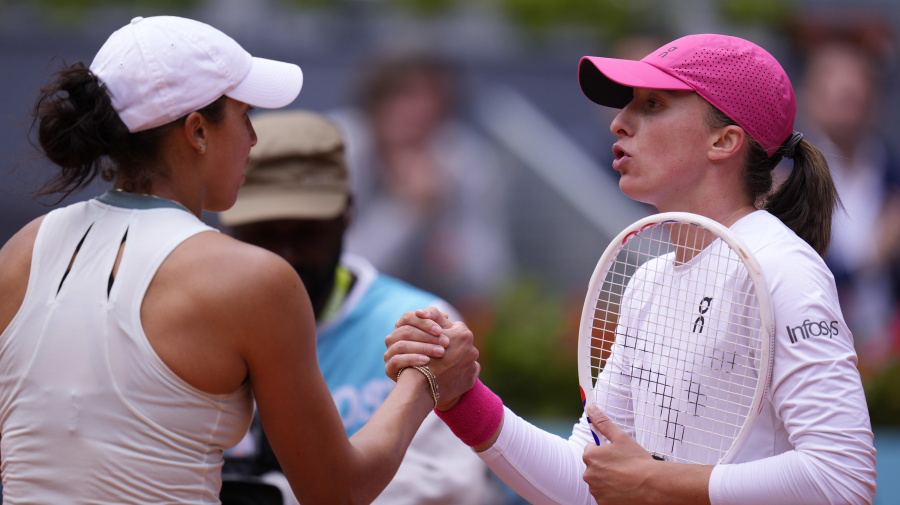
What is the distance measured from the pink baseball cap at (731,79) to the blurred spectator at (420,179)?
4690mm

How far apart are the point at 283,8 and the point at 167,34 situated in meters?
6.09

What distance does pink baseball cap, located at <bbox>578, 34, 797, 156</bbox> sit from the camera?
2.09 m

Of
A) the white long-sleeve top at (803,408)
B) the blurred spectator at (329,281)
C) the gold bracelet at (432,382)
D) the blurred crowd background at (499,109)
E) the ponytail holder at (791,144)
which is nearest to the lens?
the white long-sleeve top at (803,408)

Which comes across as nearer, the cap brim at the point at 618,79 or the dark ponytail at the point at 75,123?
the dark ponytail at the point at 75,123

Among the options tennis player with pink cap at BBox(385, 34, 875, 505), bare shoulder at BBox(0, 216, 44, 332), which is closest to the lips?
tennis player with pink cap at BBox(385, 34, 875, 505)

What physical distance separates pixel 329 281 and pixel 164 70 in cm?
159

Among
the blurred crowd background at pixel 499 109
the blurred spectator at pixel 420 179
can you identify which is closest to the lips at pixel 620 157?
the blurred crowd background at pixel 499 109

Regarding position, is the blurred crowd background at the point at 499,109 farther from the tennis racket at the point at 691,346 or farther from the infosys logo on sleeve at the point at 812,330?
the infosys logo on sleeve at the point at 812,330

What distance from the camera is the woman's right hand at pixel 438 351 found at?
7.59 ft

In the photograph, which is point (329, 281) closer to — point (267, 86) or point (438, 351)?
point (438, 351)

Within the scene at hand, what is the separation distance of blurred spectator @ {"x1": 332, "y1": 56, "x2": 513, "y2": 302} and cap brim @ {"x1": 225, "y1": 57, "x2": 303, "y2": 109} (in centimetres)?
464

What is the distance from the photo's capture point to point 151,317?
180cm

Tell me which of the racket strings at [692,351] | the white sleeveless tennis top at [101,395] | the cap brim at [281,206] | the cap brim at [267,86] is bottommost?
the white sleeveless tennis top at [101,395]

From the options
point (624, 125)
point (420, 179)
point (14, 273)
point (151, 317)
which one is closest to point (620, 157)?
point (624, 125)
